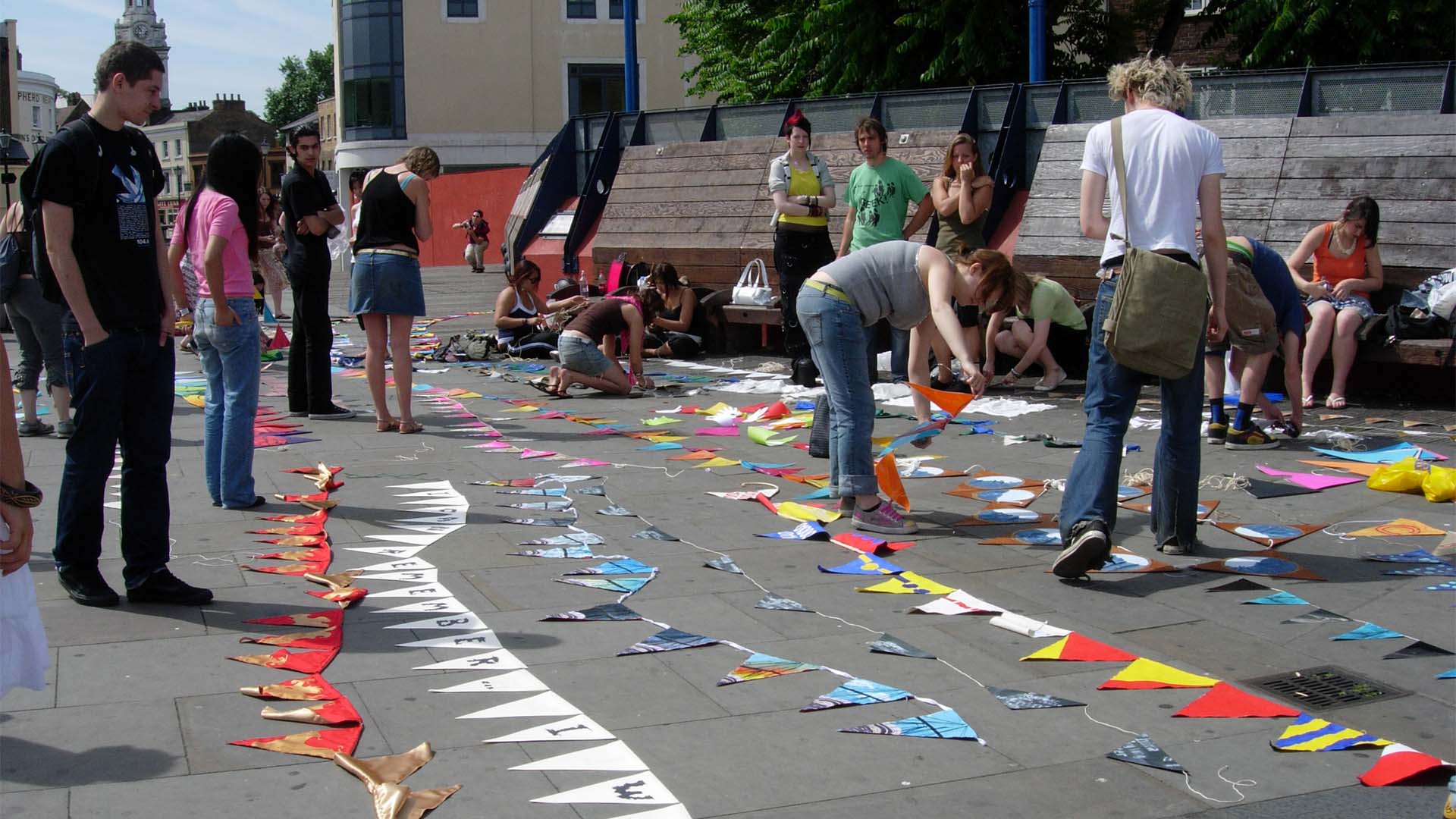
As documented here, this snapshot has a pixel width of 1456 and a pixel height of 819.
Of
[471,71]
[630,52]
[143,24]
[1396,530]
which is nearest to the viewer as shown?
[1396,530]

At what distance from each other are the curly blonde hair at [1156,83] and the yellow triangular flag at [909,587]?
82.0 inches

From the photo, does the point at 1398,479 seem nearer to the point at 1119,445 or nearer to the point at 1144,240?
the point at 1119,445

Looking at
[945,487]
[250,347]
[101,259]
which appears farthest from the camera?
[945,487]

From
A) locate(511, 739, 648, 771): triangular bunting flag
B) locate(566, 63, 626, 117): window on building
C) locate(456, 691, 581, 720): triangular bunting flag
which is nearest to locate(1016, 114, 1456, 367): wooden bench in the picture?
locate(456, 691, 581, 720): triangular bunting flag

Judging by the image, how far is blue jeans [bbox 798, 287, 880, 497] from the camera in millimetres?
6219

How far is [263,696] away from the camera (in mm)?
3947

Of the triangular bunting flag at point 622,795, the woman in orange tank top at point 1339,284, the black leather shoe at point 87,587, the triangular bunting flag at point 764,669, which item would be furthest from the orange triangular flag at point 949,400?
the woman in orange tank top at point 1339,284

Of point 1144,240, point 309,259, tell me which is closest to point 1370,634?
point 1144,240

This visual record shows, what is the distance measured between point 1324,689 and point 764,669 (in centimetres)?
166

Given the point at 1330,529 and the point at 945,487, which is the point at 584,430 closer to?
the point at 945,487

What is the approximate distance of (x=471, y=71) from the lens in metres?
51.7

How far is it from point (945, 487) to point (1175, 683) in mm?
3119

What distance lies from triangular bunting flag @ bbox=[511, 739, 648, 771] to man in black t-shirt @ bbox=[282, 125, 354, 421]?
6.33m

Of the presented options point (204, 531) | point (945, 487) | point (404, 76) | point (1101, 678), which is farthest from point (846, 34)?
point (404, 76)
